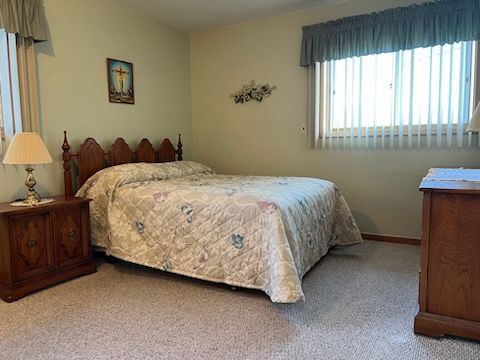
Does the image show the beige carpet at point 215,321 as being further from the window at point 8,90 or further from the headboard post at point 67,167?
the window at point 8,90

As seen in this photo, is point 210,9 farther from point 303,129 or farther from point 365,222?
point 365,222

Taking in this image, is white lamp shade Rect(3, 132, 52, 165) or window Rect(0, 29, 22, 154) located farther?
window Rect(0, 29, 22, 154)

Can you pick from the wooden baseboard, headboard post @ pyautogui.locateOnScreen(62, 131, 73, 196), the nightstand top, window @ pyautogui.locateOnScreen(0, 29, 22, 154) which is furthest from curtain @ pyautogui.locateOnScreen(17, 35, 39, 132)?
the wooden baseboard

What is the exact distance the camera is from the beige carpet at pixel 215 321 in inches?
65.6

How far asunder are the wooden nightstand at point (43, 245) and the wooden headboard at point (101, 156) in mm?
320

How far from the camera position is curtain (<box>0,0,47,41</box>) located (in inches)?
97.9

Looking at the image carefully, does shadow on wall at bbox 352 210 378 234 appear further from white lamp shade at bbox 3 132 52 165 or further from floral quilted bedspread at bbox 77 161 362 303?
white lamp shade at bbox 3 132 52 165

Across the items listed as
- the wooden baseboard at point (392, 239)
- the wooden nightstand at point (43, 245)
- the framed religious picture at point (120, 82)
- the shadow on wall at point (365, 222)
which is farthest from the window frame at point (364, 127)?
the wooden nightstand at point (43, 245)

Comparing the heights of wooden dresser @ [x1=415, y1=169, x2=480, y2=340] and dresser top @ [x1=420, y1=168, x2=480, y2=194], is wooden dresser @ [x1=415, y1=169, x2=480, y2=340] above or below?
below

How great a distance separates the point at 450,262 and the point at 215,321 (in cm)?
125

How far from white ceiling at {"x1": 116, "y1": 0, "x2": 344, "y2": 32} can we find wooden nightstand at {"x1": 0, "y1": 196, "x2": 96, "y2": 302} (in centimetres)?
211

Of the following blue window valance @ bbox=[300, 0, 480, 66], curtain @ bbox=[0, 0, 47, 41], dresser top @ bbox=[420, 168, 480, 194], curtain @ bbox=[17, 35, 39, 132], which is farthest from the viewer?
blue window valance @ bbox=[300, 0, 480, 66]

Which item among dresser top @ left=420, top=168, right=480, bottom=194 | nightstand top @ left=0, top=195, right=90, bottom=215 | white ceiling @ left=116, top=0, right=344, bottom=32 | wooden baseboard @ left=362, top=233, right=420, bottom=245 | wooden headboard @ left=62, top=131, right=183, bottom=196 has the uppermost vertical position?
white ceiling @ left=116, top=0, right=344, bottom=32

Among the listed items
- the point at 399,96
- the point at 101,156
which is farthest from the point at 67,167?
the point at 399,96
